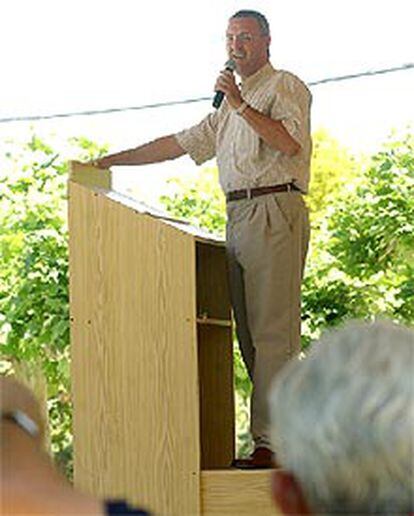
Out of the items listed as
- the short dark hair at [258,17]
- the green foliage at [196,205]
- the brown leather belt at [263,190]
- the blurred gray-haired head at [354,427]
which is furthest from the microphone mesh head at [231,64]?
the green foliage at [196,205]

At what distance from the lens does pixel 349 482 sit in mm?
1204

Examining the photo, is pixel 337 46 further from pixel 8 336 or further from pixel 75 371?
pixel 75 371

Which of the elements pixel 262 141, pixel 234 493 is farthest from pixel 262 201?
pixel 234 493

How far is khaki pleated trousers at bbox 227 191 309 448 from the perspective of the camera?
4449 mm

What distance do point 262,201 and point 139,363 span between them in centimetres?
61

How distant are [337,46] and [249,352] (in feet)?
39.2

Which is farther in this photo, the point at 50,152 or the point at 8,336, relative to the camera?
the point at 50,152

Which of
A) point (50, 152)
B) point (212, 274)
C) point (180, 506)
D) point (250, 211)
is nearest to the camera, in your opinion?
point (180, 506)

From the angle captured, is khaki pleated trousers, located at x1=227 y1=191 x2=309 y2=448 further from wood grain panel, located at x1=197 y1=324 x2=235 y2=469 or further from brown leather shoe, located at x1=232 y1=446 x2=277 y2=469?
wood grain panel, located at x1=197 y1=324 x2=235 y2=469

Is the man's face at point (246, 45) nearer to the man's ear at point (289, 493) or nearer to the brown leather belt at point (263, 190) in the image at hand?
the brown leather belt at point (263, 190)

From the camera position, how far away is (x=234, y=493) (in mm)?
4207

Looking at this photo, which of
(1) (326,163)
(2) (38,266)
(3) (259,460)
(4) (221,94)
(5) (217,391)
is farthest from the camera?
(1) (326,163)

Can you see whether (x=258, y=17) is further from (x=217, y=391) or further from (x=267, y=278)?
(x=217, y=391)

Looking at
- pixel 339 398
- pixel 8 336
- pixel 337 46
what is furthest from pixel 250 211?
pixel 337 46
